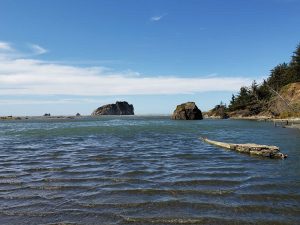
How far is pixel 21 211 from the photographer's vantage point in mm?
13883

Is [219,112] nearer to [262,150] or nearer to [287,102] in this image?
[287,102]

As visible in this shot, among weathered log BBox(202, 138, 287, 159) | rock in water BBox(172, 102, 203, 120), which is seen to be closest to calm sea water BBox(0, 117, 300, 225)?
weathered log BBox(202, 138, 287, 159)

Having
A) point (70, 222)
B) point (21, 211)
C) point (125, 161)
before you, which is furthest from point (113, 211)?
point (125, 161)

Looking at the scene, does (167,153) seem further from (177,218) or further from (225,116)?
(225,116)

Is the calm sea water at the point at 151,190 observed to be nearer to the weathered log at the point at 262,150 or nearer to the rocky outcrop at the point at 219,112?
the weathered log at the point at 262,150

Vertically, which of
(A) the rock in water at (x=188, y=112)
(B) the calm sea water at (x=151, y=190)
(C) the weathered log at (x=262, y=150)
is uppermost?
(A) the rock in water at (x=188, y=112)

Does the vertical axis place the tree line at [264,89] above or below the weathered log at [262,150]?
above

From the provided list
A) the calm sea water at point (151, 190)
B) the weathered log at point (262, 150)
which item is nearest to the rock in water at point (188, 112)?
the weathered log at point (262, 150)

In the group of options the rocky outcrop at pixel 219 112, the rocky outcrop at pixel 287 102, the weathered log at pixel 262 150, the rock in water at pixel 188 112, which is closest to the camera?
the weathered log at pixel 262 150

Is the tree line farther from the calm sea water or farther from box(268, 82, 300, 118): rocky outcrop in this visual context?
the calm sea water

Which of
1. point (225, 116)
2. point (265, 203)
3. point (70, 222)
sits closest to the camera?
point (70, 222)

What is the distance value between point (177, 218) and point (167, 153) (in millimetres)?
19353

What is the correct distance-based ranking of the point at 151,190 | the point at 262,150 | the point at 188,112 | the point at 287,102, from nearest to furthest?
1. the point at 151,190
2. the point at 262,150
3. the point at 287,102
4. the point at 188,112

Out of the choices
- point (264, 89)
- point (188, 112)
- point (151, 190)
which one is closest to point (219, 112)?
point (264, 89)
